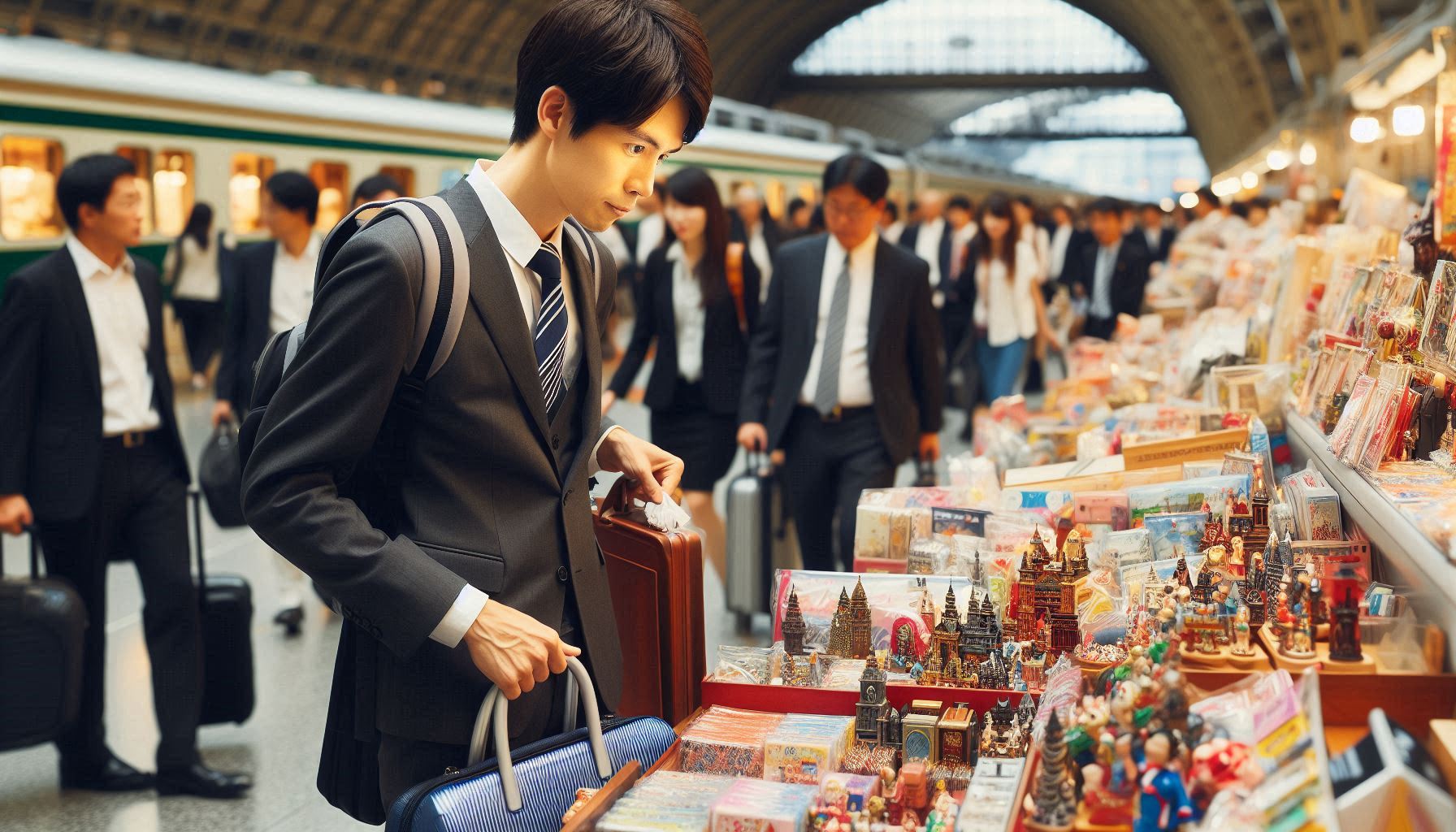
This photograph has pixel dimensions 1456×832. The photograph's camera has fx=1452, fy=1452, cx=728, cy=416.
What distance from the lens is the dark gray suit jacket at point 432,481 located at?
2.03m

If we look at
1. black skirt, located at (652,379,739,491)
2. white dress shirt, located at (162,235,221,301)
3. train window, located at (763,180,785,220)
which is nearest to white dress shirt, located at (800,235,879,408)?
black skirt, located at (652,379,739,491)

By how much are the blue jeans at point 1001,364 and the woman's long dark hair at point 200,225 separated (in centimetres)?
592

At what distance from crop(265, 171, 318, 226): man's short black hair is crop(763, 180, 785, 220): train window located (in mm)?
13986

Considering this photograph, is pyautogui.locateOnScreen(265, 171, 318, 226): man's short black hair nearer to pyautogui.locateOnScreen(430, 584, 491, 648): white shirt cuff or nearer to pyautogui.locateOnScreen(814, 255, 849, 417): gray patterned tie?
pyautogui.locateOnScreen(814, 255, 849, 417): gray patterned tie

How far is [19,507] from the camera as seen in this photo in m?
4.41

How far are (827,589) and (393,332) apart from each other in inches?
46.8

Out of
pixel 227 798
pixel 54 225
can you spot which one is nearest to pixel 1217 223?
pixel 54 225

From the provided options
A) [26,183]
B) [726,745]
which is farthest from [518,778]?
[26,183]

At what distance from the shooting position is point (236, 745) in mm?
5230

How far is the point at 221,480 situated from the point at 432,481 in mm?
3960

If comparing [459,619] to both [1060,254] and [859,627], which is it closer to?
[859,627]

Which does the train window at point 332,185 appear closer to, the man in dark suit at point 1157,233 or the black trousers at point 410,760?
the man in dark suit at point 1157,233

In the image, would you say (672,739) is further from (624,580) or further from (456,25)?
(456,25)

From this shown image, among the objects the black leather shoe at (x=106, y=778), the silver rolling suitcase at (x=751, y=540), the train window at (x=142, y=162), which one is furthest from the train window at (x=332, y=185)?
the black leather shoe at (x=106, y=778)
